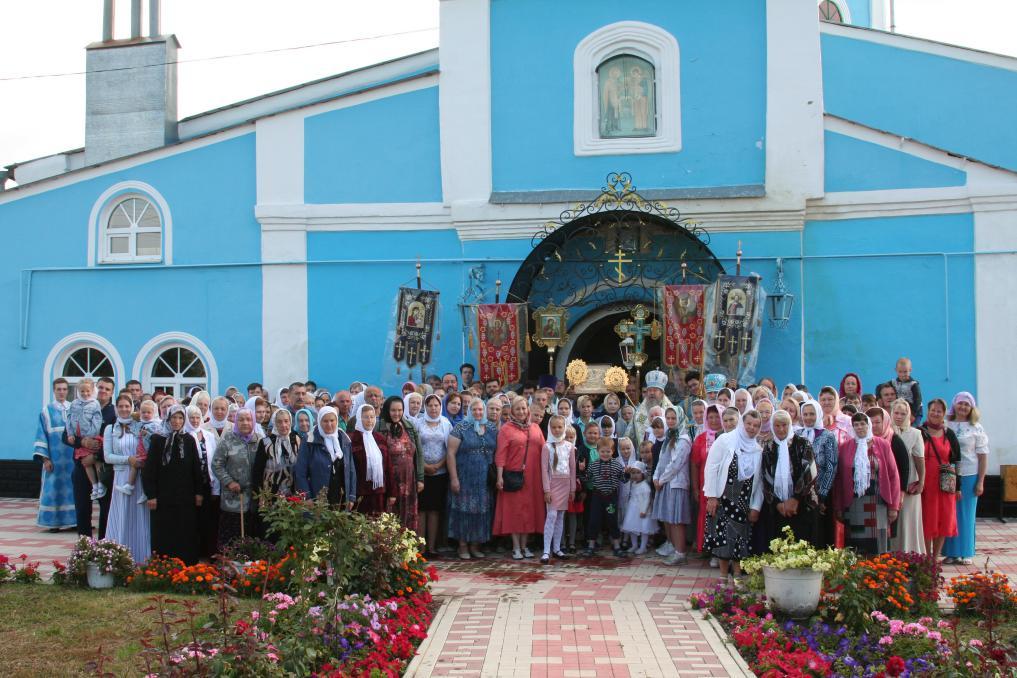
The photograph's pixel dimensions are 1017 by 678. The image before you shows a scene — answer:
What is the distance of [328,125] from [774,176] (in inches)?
237

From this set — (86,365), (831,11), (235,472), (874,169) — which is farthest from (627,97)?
(831,11)

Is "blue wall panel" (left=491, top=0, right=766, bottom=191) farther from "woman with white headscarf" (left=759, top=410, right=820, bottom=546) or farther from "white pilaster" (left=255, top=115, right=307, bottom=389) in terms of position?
"woman with white headscarf" (left=759, top=410, right=820, bottom=546)

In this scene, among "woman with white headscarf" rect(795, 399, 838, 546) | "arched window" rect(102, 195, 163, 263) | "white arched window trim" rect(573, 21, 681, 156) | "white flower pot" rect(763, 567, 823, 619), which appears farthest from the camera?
"arched window" rect(102, 195, 163, 263)

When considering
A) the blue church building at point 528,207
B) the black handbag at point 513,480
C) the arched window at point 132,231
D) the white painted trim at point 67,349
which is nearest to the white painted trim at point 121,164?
the blue church building at point 528,207

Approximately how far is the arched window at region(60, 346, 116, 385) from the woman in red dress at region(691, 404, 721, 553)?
8.98 metres

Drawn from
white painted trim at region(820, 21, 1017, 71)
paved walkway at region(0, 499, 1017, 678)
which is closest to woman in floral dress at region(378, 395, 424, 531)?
paved walkway at region(0, 499, 1017, 678)

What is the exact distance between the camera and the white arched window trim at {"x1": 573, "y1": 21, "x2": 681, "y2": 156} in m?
14.4

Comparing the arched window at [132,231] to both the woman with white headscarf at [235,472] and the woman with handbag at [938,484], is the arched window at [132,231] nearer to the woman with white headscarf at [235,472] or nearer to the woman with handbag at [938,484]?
the woman with white headscarf at [235,472]

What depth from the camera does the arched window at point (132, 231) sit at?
15.4 m

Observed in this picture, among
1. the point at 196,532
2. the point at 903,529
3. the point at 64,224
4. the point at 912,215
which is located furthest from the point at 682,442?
the point at 64,224

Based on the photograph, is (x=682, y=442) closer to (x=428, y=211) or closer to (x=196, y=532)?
(x=196, y=532)

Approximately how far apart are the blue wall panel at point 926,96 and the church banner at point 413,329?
724 centimetres

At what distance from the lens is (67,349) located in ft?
51.0

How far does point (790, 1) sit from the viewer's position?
14.1 meters
